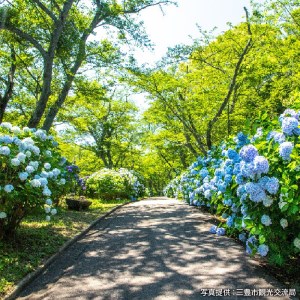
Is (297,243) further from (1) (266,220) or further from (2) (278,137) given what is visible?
(2) (278,137)

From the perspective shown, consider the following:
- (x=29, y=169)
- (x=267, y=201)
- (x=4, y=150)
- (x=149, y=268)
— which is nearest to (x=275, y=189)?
(x=267, y=201)

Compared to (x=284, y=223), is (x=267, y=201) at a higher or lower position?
higher

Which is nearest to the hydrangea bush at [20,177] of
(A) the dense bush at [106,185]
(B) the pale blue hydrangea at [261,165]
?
(B) the pale blue hydrangea at [261,165]

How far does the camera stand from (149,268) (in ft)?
15.1

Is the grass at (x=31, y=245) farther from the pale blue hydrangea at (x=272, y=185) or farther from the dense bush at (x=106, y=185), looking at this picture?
the dense bush at (x=106, y=185)

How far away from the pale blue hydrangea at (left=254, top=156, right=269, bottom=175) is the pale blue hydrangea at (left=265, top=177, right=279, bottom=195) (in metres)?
0.13

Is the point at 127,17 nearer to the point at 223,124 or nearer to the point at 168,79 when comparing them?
the point at 168,79

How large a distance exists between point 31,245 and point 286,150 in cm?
459

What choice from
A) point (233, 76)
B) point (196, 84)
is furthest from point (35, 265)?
point (196, 84)

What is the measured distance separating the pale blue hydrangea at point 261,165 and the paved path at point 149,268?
134 cm

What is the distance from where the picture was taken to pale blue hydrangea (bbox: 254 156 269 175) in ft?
11.6

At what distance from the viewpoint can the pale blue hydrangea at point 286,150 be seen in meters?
3.33

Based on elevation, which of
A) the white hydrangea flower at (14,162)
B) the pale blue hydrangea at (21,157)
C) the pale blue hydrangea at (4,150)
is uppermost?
the pale blue hydrangea at (4,150)

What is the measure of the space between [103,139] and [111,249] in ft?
83.0
